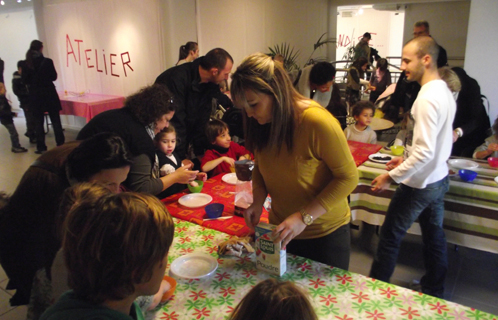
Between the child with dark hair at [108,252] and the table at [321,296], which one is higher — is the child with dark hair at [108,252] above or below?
above

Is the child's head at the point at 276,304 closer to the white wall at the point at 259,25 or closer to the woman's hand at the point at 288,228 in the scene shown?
the woman's hand at the point at 288,228

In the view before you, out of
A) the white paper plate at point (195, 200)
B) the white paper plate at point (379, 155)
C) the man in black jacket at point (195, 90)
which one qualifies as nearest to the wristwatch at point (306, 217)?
the white paper plate at point (195, 200)

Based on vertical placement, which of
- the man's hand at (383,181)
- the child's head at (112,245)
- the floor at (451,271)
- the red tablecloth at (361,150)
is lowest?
the floor at (451,271)

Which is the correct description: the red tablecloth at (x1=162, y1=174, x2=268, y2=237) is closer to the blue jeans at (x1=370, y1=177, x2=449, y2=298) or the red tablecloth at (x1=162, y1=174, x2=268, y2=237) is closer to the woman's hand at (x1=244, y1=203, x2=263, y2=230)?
the woman's hand at (x1=244, y1=203, x2=263, y2=230)

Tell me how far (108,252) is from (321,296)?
0.71 m

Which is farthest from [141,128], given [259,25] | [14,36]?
[14,36]

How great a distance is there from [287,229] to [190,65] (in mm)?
2099

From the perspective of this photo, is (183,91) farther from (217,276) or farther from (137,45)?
(137,45)

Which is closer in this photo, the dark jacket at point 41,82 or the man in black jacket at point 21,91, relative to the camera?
the dark jacket at point 41,82

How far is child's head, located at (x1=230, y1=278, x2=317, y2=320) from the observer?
2.15ft

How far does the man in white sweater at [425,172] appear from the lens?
1.71m

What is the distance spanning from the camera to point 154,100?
6.15 ft

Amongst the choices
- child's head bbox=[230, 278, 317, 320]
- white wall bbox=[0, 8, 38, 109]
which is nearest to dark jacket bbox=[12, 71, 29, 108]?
white wall bbox=[0, 8, 38, 109]

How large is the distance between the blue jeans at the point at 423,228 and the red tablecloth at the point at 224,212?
719 millimetres
